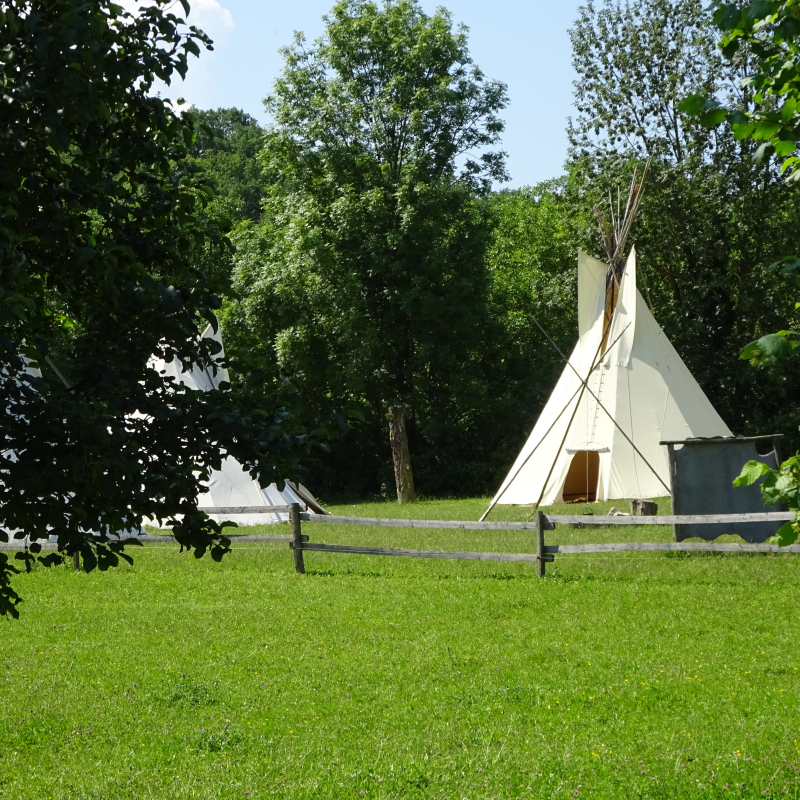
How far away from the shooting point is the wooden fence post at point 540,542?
10.7m

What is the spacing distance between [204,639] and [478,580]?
11.7ft

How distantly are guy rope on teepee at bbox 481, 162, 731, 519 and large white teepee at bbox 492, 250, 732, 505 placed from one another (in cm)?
2

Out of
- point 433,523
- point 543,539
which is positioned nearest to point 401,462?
point 433,523

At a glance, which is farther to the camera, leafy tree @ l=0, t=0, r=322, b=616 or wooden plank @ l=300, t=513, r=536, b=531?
wooden plank @ l=300, t=513, r=536, b=531

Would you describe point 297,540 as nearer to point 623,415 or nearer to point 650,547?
point 650,547

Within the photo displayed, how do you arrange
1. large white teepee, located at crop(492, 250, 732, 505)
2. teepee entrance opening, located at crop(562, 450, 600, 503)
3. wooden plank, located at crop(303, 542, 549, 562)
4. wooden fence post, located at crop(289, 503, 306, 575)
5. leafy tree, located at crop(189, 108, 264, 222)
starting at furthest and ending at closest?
leafy tree, located at crop(189, 108, 264, 222) < teepee entrance opening, located at crop(562, 450, 600, 503) < large white teepee, located at crop(492, 250, 732, 505) < wooden fence post, located at crop(289, 503, 306, 575) < wooden plank, located at crop(303, 542, 549, 562)

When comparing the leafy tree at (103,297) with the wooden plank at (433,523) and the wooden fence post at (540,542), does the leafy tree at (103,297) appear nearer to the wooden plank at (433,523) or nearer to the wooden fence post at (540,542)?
the wooden plank at (433,523)

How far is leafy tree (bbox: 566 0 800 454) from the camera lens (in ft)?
85.5

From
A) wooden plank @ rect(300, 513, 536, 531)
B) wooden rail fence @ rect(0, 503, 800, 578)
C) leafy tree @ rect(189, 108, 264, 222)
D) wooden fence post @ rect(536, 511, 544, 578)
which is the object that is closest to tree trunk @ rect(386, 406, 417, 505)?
wooden rail fence @ rect(0, 503, 800, 578)

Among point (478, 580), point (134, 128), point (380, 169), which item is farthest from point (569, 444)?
point (134, 128)

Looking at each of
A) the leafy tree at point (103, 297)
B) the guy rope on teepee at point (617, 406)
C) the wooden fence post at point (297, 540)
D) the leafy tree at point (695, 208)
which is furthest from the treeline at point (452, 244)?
the leafy tree at point (103, 297)

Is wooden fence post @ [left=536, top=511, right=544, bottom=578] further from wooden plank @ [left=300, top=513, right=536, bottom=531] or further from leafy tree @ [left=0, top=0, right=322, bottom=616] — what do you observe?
leafy tree @ [left=0, top=0, right=322, bottom=616]

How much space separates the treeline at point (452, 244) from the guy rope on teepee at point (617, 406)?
7814mm

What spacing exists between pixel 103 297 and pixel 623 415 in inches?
622
